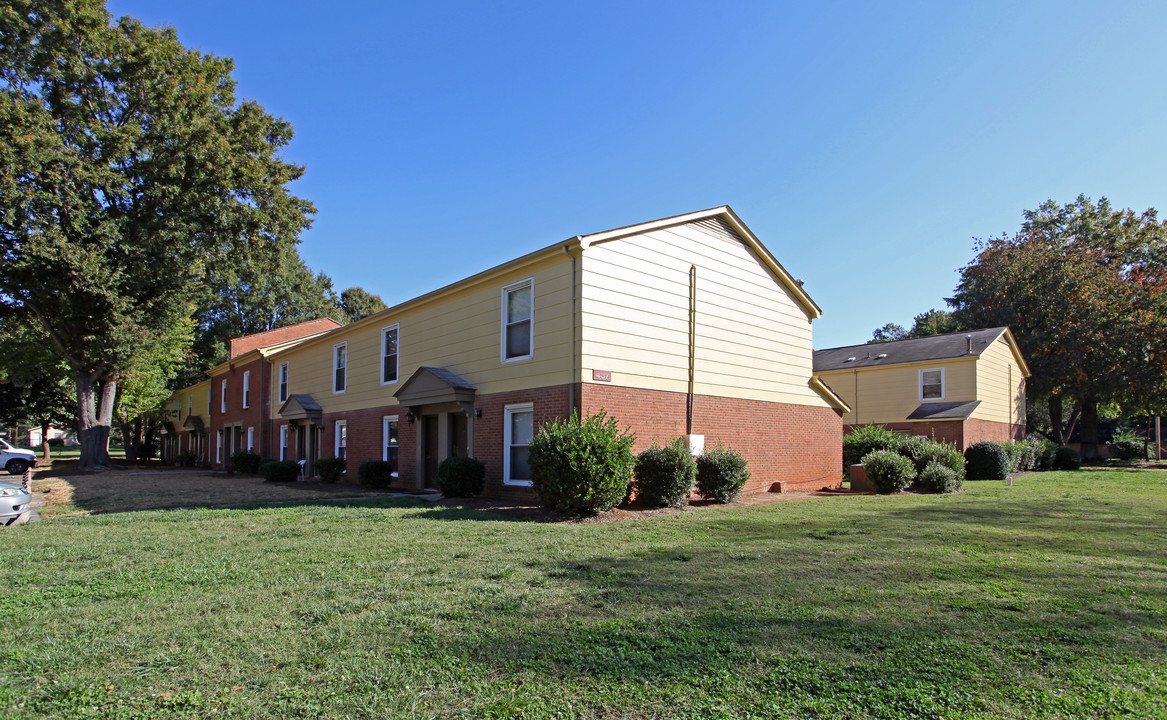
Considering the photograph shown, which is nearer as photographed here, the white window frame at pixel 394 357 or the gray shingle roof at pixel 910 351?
the white window frame at pixel 394 357

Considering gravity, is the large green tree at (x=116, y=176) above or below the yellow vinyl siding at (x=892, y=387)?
above

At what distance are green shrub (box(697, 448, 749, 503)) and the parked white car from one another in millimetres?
28387

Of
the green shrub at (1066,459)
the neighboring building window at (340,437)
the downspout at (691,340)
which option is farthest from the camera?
the green shrub at (1066,459)

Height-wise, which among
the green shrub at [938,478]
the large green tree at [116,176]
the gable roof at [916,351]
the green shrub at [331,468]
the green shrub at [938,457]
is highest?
the large green tree at [116,176]

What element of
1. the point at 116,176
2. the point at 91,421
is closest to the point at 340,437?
the point at 116,176

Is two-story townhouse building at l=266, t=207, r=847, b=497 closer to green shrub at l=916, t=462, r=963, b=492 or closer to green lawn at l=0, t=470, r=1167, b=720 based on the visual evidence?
green shrub at l=916, t=462, r=963, b=492

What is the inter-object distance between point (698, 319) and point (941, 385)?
16.6m

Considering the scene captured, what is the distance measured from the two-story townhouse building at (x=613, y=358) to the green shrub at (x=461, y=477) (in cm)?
37

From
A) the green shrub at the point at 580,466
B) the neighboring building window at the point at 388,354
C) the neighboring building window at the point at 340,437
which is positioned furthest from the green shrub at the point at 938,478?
the neighboring building window at the point at 340,437

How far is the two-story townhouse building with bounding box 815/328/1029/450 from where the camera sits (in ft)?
82.9

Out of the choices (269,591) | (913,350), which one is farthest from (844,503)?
(913,350)

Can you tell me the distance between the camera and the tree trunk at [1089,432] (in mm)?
34281

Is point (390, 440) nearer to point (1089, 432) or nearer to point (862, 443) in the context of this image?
point (862, 443)

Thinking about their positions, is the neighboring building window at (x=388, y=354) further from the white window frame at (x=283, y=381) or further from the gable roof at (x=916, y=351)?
the gable roof at (x=916, y=351)
